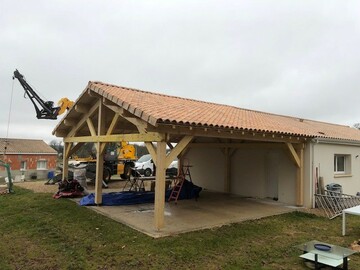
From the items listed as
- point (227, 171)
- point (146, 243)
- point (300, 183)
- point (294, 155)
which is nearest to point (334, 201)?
point (300, 183)

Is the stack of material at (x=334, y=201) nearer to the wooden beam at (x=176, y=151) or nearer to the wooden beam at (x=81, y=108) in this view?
the wooden beam at (x=176, y=151)

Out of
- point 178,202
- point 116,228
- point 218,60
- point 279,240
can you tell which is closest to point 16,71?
point 218,60

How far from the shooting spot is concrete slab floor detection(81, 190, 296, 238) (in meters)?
7.06

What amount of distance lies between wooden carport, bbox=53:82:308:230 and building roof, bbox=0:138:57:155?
26.3m

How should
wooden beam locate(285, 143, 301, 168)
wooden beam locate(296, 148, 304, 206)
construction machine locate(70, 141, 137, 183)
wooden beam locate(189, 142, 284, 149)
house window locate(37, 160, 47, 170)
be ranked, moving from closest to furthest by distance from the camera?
wooden beam locate(285, 143, 301, 168)
wooden beam locate(296, 148, 304, 206)
wooden beam locate(189, 142, 284, 149)
construction machine locate(70, 141, 137, 183)
house window locate(37, 160, 47, 170)

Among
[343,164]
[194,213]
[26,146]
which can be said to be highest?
[26,146]

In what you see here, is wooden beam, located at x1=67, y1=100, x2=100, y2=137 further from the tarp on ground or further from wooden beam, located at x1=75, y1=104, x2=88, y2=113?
the tarp on ground

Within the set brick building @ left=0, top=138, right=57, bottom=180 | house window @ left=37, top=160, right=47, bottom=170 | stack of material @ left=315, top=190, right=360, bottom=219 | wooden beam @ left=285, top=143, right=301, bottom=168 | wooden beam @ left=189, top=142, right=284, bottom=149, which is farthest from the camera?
house window @ left=37, top=160, right=47, bottom=170

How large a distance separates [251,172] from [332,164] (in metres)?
3.19

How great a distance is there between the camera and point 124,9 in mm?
9664

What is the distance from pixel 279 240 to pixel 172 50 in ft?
31.9

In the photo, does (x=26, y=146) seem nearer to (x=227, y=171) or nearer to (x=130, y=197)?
(x=227, y=171)

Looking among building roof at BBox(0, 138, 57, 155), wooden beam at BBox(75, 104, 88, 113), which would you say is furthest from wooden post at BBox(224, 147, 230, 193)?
building roof at BBox(0, 138, 57, 155)

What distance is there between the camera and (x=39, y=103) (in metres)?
18.3
